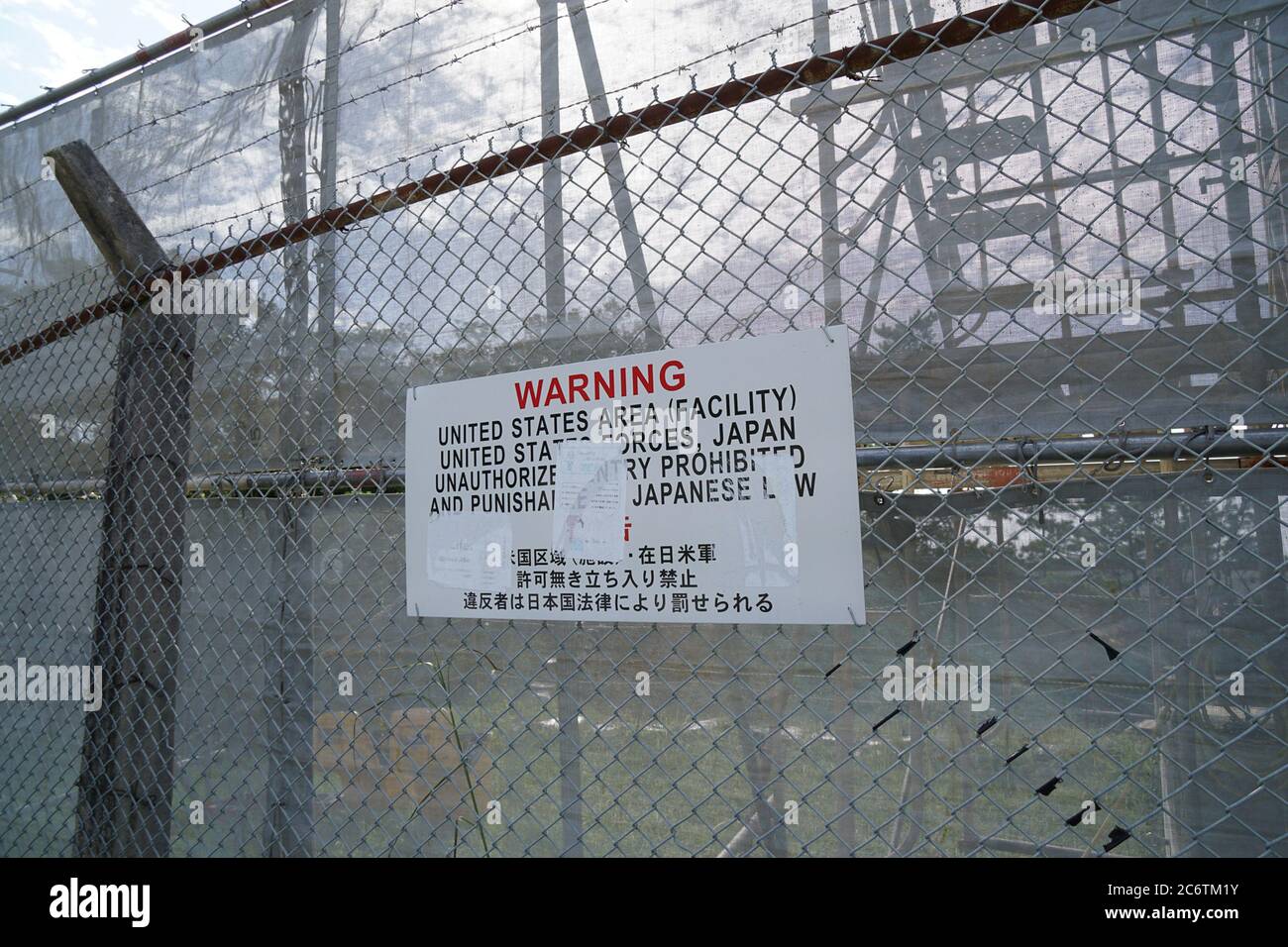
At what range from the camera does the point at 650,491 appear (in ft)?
5.79

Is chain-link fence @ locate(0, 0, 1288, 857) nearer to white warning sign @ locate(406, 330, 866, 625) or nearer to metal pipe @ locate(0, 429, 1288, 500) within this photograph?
metal pipe @ locate(0, 429, 1288, 500)

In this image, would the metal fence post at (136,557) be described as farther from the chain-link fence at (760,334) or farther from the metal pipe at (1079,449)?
the metal pipe at (1079,449)

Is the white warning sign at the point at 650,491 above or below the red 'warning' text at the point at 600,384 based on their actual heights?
below

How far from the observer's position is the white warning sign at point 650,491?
1614 mm

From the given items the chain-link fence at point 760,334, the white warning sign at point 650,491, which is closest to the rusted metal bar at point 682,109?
the chain-link fence at point 760,334

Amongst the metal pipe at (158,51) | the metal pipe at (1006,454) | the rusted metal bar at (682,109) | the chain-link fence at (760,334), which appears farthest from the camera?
the metal pipe at (158,51)

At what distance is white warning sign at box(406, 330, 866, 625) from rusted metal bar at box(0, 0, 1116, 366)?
22.4 inches

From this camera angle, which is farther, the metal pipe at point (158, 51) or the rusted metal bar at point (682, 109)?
the metal pipe at point (158, 51)

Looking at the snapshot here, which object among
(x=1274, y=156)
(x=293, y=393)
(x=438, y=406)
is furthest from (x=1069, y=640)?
(x=293, y=393)

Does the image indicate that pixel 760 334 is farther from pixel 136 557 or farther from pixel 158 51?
pixel 158 51

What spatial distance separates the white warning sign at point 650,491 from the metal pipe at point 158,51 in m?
2.68

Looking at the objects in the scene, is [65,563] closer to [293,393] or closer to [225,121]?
[293,393]

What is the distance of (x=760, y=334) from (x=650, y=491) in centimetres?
78

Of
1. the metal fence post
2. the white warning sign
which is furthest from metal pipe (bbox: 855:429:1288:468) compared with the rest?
the metal fence post
